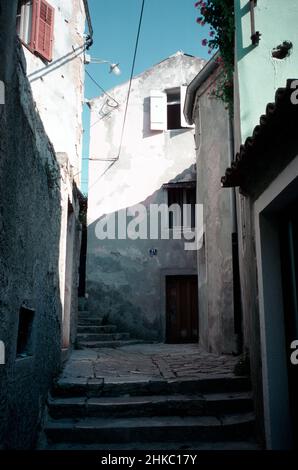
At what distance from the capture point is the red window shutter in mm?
10156

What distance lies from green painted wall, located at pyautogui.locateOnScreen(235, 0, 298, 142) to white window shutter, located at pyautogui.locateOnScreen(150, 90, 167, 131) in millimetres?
7588

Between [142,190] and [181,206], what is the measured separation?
139cm

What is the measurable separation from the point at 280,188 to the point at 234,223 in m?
4.21

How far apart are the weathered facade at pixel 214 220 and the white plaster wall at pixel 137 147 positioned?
3203 millimetres

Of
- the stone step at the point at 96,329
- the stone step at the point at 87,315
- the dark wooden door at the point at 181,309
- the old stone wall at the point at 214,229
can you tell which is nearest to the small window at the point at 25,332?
the old stone wall at the point at 214,229

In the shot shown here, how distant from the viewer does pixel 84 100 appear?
44.2 feet

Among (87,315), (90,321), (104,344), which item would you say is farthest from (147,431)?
(87,315)

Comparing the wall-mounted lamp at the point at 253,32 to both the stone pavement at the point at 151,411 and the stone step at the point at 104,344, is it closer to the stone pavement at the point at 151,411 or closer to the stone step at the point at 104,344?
the stone pavement at the point at 151,411

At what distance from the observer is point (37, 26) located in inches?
401

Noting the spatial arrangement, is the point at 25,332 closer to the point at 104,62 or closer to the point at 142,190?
the point at 142,190

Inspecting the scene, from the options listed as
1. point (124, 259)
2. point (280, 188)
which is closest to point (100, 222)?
point (124, 259)

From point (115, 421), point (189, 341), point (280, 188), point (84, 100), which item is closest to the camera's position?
point (280, 188)

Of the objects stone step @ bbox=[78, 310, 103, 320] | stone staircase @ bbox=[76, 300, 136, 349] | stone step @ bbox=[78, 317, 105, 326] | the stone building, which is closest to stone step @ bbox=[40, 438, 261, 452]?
the stone building
